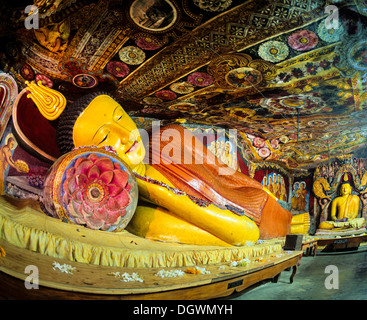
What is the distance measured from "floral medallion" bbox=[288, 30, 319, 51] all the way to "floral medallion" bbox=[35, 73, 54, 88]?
226 centimetres

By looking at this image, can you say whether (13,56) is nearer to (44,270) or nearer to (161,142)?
(161,142)

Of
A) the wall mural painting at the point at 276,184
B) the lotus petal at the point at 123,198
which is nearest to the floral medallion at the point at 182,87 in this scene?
the lotus petal at the point at 123,198

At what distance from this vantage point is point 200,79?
3.18m

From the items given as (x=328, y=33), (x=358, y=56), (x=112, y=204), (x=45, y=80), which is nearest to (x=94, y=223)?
(x=112, y=204)

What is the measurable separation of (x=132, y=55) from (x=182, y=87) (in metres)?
0.82

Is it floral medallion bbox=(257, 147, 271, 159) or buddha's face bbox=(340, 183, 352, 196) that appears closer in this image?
floral medallion bbox=(257, 147, 271, 159)

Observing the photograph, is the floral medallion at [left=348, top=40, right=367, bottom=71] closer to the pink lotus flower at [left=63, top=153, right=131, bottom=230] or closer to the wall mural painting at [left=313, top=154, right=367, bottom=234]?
the pink lotus flower at [left=63, top=153, right=131, bottom=230]

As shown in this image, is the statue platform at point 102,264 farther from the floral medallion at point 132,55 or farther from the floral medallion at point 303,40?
the floral medallion at point 303,40

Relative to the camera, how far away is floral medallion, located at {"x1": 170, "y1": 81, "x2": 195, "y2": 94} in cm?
324

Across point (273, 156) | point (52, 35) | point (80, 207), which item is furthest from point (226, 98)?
point (273, 156)

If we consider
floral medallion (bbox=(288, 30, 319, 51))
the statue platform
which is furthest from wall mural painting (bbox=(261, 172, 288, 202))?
the statue platform

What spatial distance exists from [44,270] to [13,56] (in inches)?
68.7

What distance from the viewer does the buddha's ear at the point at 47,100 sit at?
261 cm

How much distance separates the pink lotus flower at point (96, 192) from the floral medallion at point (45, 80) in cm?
103
